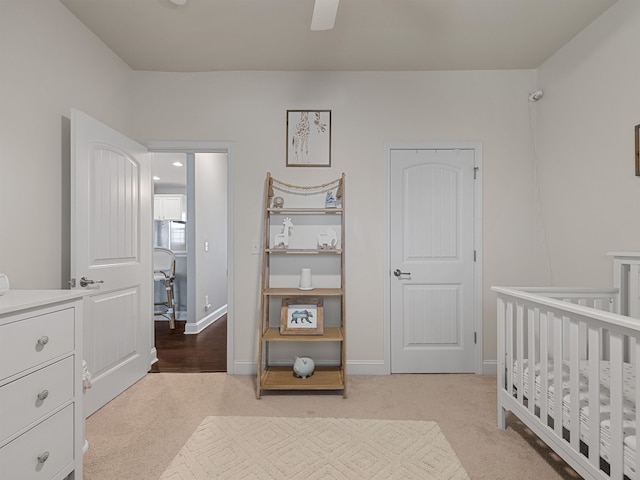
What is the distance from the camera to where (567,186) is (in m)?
2.62

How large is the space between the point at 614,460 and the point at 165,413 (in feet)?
7.58

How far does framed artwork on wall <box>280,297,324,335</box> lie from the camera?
2.66 meters

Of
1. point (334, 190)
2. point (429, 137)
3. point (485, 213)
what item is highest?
point (429, 137)

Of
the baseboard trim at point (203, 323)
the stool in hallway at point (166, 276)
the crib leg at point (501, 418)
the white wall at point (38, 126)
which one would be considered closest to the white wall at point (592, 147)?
the crib leg at point (501, 418)

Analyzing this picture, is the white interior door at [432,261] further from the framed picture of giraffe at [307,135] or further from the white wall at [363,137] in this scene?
the framed picture of giraffe at [307,135]

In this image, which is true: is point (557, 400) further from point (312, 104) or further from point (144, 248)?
point (144, 248)

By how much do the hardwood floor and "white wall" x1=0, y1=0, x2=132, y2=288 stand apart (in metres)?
1.39

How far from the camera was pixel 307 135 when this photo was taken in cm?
297

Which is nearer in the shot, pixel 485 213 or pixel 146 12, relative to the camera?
pixel 146 12

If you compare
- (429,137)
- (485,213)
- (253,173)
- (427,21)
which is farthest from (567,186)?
(253,173)

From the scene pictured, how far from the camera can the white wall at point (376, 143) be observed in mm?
2979

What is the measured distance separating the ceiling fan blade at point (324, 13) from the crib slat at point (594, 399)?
1.71 m

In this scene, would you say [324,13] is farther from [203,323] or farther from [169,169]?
[169,169]

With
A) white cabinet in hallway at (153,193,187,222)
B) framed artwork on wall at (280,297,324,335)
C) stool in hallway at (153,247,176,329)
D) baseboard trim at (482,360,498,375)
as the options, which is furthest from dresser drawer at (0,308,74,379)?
white cabinet in hallway at (153,193,187,222)
